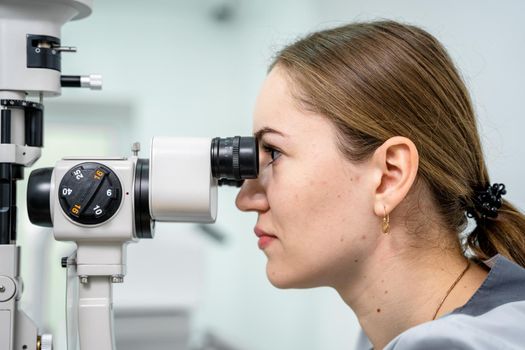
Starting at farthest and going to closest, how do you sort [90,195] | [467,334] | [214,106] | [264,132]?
1. [214,106]
2. [264,132]
3. [90,195]
4. [467,334]

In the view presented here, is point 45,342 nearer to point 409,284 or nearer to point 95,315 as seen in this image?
point 95,315

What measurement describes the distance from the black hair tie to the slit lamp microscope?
0.41 m

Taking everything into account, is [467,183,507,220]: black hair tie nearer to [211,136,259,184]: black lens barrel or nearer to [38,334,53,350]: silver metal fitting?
[211,136,259,184]: black lens barrel

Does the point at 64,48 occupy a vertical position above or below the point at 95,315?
above

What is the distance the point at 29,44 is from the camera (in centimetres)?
121

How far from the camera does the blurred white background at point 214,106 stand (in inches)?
90.7

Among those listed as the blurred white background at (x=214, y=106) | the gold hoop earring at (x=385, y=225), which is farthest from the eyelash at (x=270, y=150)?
the blurred white background at (x=214, y=106)

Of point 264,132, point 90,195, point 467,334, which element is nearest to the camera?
point 467,334

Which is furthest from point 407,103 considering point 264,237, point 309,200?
point 264,237

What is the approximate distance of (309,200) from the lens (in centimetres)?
117

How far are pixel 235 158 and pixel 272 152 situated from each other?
0.11 metres

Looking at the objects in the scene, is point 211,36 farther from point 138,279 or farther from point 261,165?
point 261,165

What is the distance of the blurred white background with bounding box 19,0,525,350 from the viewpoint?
230 cm

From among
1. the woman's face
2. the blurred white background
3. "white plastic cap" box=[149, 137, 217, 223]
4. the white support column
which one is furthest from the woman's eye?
the blurred white background
